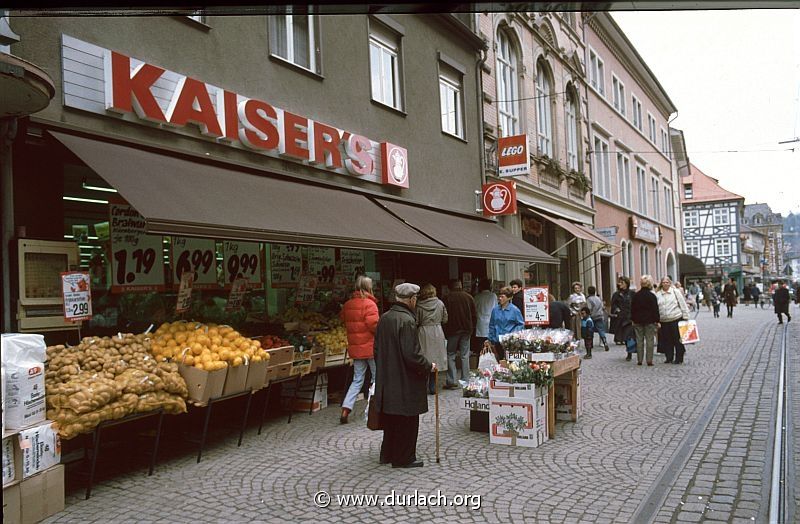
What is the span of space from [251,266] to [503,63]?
11.4m

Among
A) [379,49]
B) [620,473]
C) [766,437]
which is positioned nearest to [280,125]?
[379,49]

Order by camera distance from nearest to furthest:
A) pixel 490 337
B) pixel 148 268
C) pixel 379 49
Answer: pixel 148 268
pixel 490 337
pixel 379 49

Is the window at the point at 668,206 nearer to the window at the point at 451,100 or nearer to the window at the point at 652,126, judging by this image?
the window at the point at 652,126

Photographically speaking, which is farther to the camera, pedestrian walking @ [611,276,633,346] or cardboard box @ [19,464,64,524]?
pedestrian walking @ [611,276,633,346]

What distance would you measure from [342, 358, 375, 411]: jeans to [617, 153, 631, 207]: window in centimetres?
2382

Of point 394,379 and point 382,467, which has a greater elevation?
point 394,379

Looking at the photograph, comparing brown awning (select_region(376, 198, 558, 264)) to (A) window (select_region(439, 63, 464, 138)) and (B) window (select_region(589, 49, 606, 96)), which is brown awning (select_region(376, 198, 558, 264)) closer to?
(A) window (select_region(439, 63, 464, 138))

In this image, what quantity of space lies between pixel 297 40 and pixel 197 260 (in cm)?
395

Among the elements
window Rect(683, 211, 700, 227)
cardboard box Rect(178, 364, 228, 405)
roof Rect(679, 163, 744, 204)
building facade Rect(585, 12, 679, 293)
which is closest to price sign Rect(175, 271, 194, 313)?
cardboard box Rect(178, 364, 228, 405)

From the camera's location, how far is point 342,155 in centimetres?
1030

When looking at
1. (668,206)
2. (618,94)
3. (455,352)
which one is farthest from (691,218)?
(455,352)

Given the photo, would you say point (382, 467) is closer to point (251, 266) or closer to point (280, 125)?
point (251, 266)

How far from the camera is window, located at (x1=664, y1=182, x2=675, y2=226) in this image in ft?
130

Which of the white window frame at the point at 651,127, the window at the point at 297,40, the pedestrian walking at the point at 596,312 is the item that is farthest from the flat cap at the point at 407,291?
the white window frame at the point at 651,127
